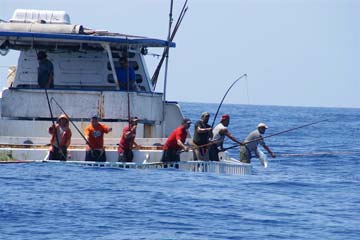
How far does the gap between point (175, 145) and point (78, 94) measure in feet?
8.98

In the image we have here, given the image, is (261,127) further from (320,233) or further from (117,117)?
(320,233)

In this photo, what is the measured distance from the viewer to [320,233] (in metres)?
18.2

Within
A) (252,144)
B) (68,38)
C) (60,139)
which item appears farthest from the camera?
(252,144)

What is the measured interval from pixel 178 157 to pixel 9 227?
776 centimetres

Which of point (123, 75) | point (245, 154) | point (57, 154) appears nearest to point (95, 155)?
point (57, 154)

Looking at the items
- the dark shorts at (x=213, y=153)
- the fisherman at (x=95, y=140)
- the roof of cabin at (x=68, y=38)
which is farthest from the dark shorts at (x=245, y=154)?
the fisherman at (x=95, y=140)

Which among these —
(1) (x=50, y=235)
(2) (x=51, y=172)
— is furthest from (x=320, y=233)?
(2) (x=51, y=172)

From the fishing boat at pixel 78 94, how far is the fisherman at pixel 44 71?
0.24 meters


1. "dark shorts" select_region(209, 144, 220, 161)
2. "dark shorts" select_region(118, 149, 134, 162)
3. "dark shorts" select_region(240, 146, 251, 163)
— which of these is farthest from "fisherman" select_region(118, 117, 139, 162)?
"dark shorts" select_region(240, 146, 251, 163)

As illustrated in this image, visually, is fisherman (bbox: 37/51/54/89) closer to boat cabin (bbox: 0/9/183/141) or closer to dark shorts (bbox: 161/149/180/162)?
boat cabin (bbox: 0/9/183/141)

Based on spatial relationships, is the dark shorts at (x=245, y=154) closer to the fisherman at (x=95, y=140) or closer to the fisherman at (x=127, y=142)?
the fisherman at (x=127, y=142)

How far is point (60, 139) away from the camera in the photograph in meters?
24.5

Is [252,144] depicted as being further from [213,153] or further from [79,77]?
[79,77]

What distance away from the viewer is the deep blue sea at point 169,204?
58.7 feet
